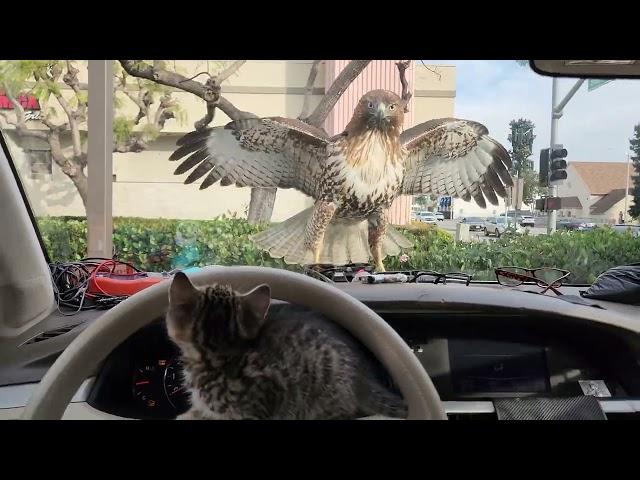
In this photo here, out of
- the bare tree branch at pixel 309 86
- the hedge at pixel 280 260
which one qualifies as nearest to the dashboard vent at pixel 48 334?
the hedge at pixel 280 260

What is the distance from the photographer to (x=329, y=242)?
231cm

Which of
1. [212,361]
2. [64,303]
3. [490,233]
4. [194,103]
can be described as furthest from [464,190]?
[64,303]

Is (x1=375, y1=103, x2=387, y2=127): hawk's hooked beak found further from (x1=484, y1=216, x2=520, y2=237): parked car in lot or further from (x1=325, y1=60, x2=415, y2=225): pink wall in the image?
(x1=484, y1=216, x2=520, y2=237): parked car in lot

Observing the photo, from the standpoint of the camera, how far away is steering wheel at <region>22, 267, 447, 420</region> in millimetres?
1475

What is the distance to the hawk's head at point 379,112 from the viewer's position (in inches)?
88.1

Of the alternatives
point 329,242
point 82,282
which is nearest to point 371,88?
point 329,242

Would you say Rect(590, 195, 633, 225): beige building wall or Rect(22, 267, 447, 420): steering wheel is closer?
Rect(22, 267, 447, 420): steering wheel

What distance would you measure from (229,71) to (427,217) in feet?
2.82

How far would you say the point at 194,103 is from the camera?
221 cm

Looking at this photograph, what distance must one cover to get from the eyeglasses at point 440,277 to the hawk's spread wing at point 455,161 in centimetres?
27

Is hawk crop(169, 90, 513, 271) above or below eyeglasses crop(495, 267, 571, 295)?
above

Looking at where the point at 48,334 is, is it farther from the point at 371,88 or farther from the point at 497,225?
the point at 497,225

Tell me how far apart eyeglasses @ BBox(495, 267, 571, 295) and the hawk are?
10.4 inches

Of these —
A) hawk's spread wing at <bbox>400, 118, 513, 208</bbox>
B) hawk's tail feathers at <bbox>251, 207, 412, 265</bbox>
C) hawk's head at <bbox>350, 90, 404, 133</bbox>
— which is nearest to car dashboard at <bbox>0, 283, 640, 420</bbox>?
hawk's tail feathers at <bbox>251, 207, 412, 265</bbox>
